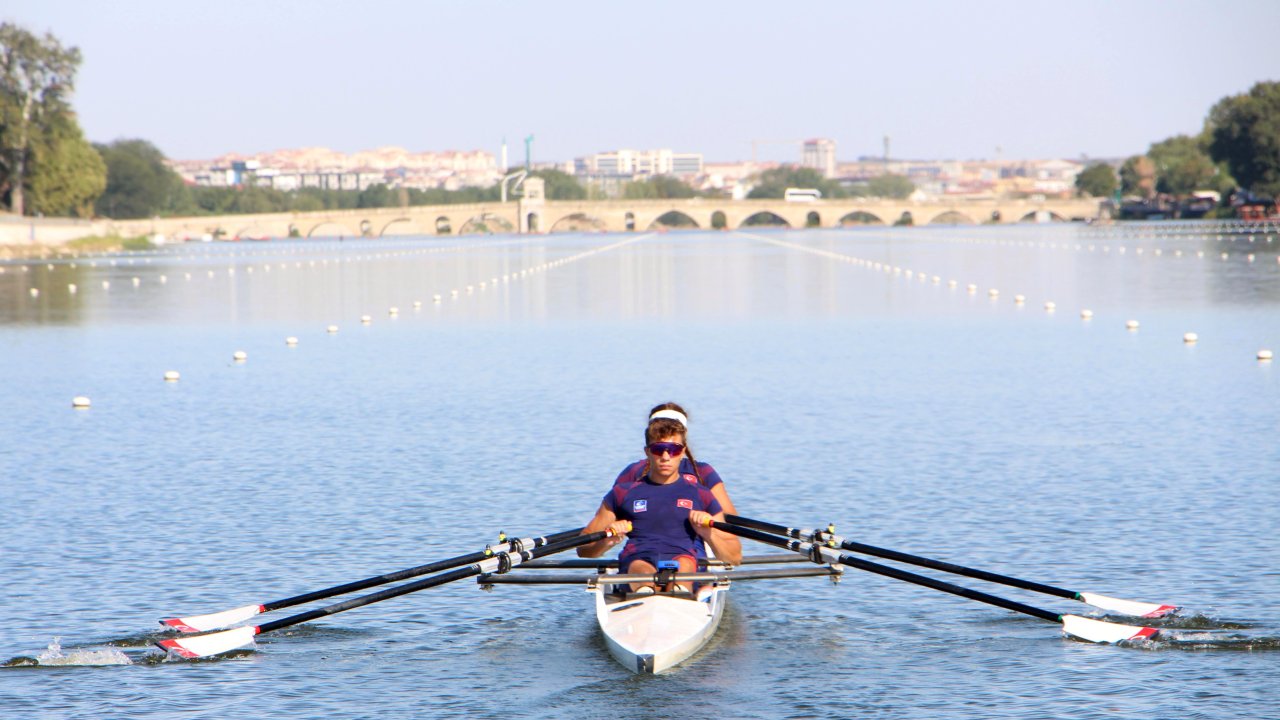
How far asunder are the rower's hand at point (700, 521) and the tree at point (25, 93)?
86803mm

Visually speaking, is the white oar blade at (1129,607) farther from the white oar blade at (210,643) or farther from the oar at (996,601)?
the white oar blade at (210,643)

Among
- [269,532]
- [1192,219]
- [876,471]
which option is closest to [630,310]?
[876,471]

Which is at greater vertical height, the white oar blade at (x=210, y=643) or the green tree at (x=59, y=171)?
the green tree at (x=59, y=171)

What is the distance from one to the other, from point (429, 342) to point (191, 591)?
69.5 ft

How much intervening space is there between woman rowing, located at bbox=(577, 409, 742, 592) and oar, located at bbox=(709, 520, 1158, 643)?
6.0 inches

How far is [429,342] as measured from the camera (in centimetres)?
3278

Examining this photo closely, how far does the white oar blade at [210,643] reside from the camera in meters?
Result: 10.1

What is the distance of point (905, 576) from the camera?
1049cm

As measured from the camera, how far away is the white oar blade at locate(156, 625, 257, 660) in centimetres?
1005

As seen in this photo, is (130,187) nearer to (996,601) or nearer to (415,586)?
(415,586)

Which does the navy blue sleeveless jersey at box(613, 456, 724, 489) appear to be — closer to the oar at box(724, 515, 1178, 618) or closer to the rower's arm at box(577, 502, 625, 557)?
the rower's arm at box(577, 502, 625, 557)

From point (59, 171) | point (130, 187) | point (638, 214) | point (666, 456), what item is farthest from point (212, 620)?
point (638, 214)

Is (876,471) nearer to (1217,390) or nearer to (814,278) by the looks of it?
(1217,390)

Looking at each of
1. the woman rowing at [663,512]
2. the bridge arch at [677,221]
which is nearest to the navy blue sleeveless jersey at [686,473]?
the woman rowing at [663,512]
